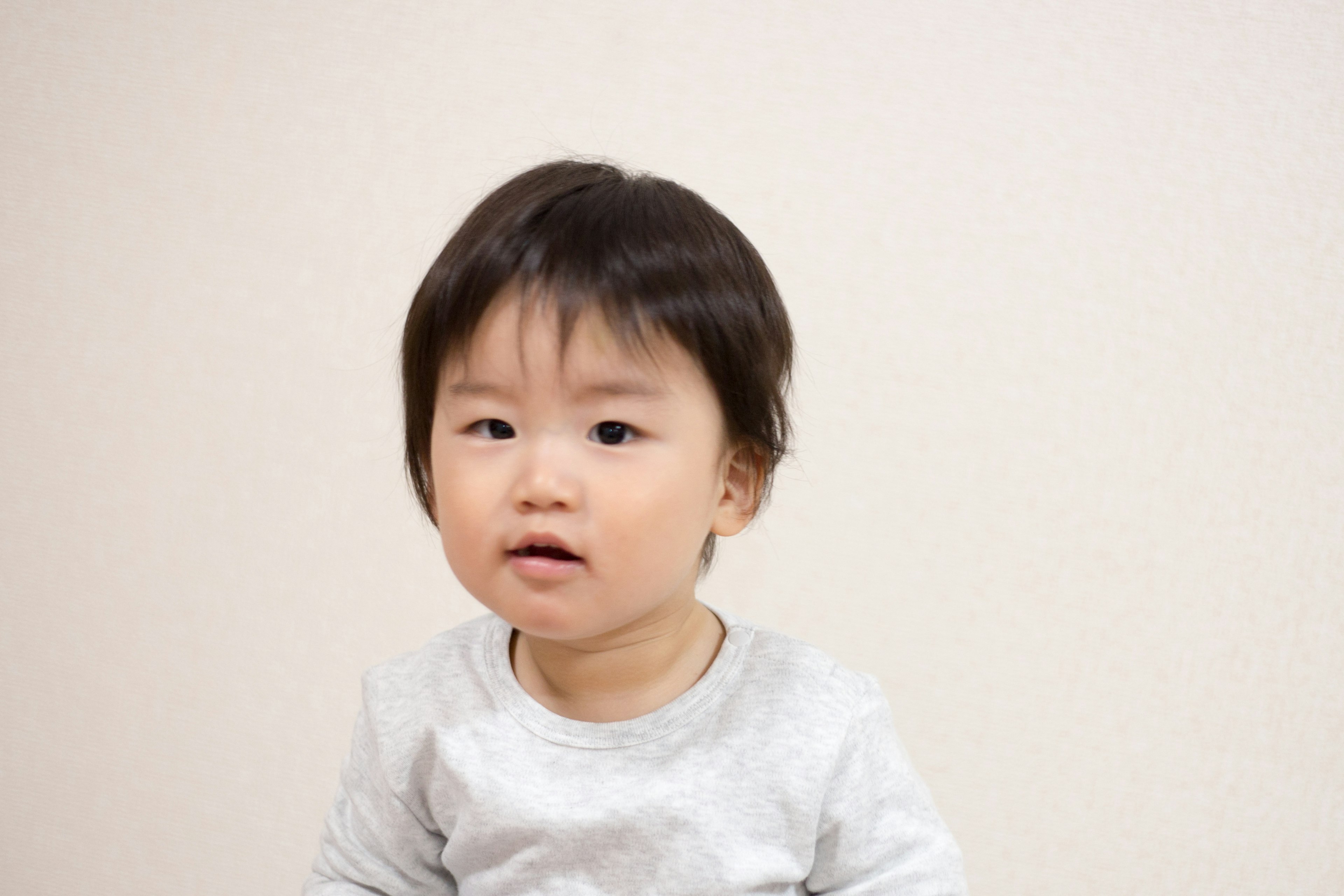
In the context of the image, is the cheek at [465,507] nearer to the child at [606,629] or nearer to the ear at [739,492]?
the child at [606,629]

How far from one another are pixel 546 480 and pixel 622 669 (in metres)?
0.18

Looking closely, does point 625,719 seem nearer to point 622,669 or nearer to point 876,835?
point 622,669

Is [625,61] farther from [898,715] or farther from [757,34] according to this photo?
[898,715]

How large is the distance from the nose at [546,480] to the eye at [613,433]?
0.02 meters

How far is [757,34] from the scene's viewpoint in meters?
1.23

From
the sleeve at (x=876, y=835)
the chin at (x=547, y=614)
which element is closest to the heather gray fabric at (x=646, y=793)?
the sleeve at (x=876, y=835)

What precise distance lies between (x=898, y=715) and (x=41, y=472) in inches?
40.0

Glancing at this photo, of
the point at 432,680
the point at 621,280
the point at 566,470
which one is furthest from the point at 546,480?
the point at 432,680

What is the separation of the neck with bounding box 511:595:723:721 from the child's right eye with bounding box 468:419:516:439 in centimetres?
15

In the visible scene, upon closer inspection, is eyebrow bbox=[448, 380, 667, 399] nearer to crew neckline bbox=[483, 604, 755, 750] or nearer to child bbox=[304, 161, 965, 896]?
child bbox=[304, 161, 965, 896]

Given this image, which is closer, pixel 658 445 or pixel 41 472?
pixel 658 445

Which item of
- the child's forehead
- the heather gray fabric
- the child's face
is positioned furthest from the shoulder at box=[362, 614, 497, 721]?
the child's forehead

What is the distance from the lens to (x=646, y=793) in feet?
2.42

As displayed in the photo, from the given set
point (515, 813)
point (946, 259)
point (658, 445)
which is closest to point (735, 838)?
point (515, 813)
